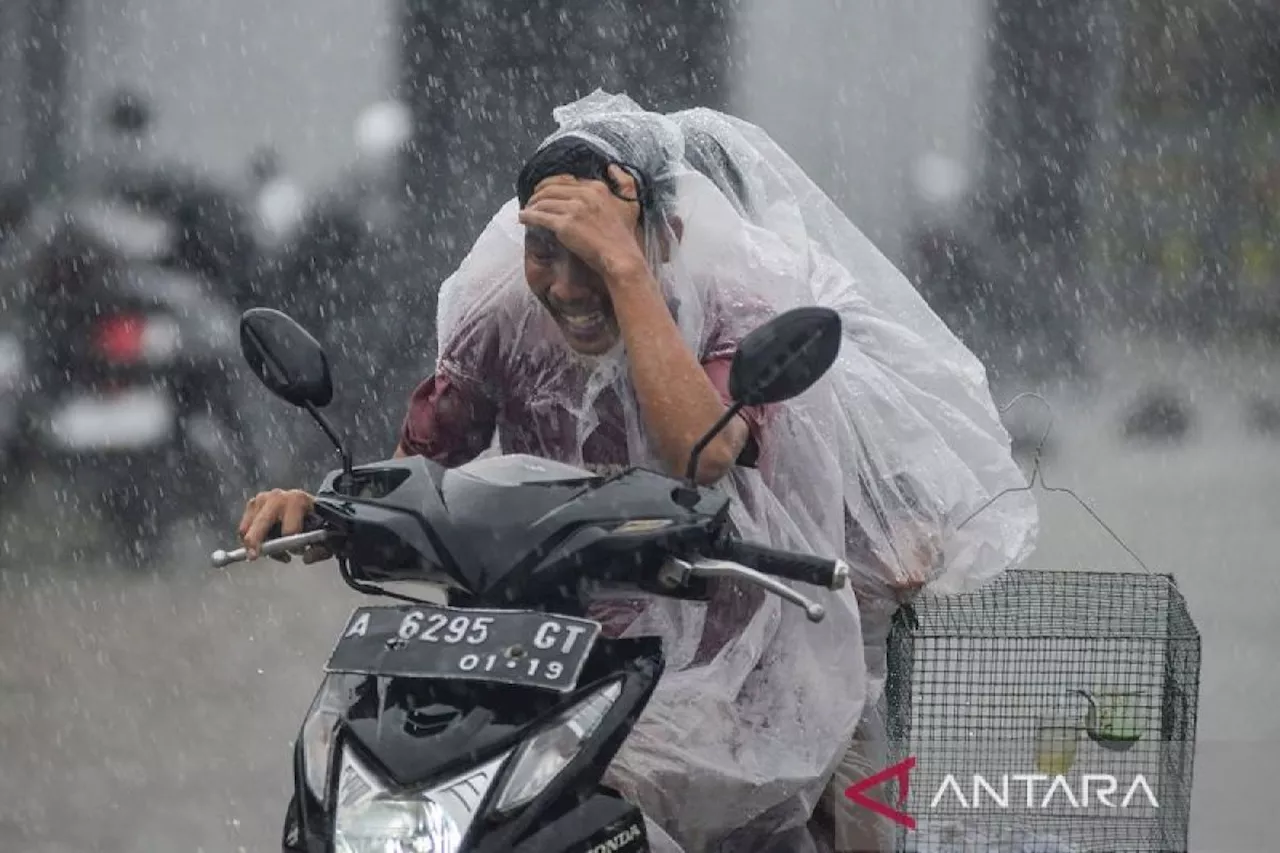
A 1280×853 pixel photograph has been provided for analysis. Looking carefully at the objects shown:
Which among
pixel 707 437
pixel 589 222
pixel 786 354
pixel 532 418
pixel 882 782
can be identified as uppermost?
pixel 589 222

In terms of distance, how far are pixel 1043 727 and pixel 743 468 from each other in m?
0.72

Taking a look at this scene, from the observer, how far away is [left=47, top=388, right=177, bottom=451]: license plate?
1087 centimetres

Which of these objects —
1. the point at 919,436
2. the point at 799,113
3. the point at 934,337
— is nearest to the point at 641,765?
the point at 919,436

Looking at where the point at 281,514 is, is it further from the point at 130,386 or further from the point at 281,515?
the point at 130,386

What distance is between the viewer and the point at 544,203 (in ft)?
11.4

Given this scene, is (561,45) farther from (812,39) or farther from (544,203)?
(544,203)

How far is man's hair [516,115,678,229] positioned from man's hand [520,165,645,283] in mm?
48

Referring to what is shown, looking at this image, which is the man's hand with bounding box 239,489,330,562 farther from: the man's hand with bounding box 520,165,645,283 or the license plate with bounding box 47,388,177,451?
the license plate with bounding box 47,388,177,451

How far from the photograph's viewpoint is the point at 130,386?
36.0 feet

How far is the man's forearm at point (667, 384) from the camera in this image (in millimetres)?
3369

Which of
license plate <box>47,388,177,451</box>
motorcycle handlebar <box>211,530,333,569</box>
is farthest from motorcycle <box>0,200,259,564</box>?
motorcycle handlebar <box>211,530,333,569</box>

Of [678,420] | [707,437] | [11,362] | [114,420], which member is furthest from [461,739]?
[11,362]

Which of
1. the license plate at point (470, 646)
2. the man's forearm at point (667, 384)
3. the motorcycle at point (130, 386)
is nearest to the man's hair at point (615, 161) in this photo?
the man's forearm at point (667, 384)

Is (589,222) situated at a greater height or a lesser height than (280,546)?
greater
